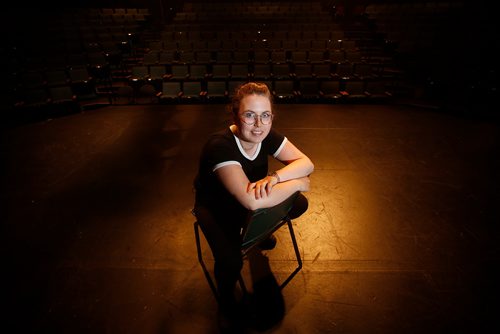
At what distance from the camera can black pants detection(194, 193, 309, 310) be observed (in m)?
1.47

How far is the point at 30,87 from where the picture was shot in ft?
18.4

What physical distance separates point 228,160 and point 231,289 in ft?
2.71

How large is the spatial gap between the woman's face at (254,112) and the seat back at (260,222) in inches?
17.6

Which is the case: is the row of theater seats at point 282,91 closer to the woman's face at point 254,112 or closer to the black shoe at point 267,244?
the black shoe at point 267,244

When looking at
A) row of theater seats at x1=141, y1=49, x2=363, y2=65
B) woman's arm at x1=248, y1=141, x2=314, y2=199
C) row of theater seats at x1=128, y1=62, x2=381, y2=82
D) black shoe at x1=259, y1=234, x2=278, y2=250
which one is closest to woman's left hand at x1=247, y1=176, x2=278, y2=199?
woman's arm at x1=248, y1=141, x2=314, y2=199

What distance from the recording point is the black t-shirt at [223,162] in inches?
60.0

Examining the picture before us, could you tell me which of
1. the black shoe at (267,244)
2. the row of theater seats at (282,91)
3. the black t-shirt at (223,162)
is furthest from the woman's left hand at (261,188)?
the row of theater seats at (282,91)

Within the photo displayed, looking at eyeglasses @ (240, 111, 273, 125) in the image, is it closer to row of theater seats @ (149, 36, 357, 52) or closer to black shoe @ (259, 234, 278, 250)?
black shoe @ (259, 234, 278, 250)

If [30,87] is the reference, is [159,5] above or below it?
above

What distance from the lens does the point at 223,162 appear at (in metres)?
1.50

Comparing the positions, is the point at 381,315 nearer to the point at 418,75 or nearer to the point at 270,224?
the point at 270,224

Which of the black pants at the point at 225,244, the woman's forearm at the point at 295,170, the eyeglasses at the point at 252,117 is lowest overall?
the black pants at the point at 225,244

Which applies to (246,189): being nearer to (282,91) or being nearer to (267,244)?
(267,244)

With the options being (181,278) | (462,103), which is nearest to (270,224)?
(181,278)
